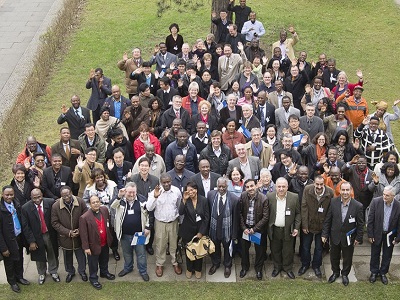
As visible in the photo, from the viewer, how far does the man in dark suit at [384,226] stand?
10.5 metres

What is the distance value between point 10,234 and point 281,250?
469 centimetres

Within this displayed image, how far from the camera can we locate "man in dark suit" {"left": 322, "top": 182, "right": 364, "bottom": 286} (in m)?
10.4

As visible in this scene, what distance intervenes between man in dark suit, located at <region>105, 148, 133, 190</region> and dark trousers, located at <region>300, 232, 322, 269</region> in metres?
3.43

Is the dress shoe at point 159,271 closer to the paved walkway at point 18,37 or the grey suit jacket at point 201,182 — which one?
the grey suit jacket at point 201,182

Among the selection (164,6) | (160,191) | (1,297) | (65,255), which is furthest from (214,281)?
(164,6)

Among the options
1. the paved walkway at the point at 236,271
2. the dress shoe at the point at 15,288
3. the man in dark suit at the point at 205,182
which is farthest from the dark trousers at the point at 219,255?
the dress shoe at the point at 15,288

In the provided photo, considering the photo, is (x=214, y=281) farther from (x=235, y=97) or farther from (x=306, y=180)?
(x=235, y=97)

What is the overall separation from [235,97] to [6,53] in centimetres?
1066

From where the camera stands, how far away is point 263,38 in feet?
68.5

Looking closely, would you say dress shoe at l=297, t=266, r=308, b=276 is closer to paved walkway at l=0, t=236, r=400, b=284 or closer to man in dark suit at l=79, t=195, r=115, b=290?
paved walkway at l=0, t=236, r=400, b=284

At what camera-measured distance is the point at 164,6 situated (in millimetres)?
23016

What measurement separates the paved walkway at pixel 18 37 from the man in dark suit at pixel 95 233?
753 cm

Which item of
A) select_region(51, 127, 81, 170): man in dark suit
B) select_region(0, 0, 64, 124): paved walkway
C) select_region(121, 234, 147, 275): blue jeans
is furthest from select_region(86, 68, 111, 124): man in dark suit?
select_region(121, 234, 147, 275): blue jeans

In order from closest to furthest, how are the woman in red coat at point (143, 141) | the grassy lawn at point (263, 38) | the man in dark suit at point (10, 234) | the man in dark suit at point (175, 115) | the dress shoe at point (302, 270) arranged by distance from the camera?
the man in dark suit at point (10, 234)
the dress shoe at point (302, 270)
the woman in red coat at point (143, 141)
the man in dark suit at point (175, 115)
the grassy lawn at point (263, 38)
